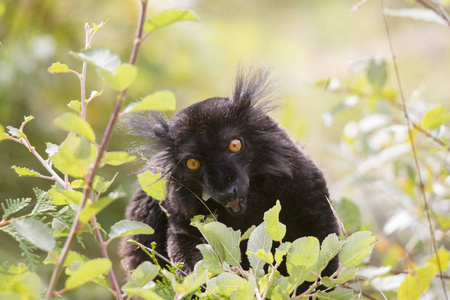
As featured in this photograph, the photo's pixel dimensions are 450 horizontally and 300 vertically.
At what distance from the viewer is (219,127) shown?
125 inches

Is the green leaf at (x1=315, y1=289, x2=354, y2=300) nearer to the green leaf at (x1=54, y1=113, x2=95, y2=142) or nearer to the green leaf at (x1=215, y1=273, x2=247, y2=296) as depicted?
the green leaf at (x1=215, y1=273, x2=247, y2=296)

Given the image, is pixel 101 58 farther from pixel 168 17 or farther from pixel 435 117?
pixel 435 117

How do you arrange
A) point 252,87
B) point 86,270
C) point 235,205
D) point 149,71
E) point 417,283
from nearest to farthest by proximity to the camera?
point 86,270 → point 417,283 → point 235,205 → point 252,87 → point 149,71

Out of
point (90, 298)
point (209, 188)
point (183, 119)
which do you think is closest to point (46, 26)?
point (90, 298)

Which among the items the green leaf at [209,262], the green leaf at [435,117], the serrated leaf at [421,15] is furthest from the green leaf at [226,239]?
the serrated leaf at [421,15]

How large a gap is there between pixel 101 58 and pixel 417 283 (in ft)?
5.35

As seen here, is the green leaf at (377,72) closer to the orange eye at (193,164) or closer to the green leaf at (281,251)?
the orange eye at (193,164)

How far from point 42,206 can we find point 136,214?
1865 millimetres

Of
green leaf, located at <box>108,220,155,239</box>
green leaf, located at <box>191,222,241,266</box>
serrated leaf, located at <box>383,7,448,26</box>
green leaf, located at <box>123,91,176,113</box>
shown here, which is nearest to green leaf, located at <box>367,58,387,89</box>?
serrated leaf, located at <box>383,7,448,26</box>

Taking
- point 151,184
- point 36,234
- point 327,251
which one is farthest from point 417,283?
point 36,234

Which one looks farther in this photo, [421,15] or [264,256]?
[421,15]

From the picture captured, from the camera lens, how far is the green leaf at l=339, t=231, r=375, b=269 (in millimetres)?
1826

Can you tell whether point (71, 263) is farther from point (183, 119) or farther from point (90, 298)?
point (90, 298)

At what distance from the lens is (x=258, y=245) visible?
1.87 m
